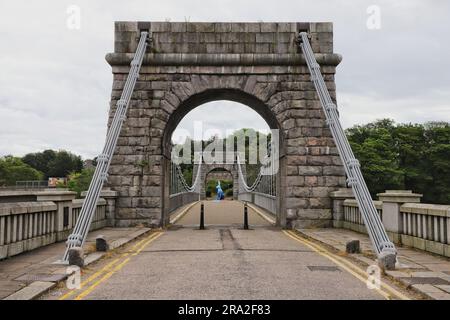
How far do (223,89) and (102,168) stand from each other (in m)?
5.68

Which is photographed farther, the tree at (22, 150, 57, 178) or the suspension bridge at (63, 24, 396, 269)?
the tree at (22, 150, 57, 178)

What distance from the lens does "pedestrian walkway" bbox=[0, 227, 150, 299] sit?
493 cm

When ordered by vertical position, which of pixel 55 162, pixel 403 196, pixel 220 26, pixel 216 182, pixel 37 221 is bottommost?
pixel 37 221

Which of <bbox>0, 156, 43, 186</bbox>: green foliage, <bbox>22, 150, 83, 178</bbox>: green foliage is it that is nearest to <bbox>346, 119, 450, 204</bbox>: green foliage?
<bbox>0, 156, 43, 186</bbox>: green foliage

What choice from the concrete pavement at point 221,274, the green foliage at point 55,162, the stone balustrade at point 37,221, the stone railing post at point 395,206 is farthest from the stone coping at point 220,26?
the green foliage at point 55,162

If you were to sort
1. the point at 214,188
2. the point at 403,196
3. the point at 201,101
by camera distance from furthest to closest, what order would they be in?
the point at 214,188 → the point at 201,101 → the point at 403,196

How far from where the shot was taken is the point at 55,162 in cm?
9856

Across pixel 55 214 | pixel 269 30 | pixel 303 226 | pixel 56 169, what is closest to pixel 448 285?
pixel 55 214

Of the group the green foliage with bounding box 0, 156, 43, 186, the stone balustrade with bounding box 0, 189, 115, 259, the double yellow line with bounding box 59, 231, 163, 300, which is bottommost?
the double yellow line with bounding box 59, 231, 163, 300

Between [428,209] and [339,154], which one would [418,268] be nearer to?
[428,209]

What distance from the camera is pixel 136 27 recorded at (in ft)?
44.0

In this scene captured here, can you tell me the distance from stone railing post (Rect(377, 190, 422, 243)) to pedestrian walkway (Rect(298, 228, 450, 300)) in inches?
20.1

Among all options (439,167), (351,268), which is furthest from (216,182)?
(351,268)

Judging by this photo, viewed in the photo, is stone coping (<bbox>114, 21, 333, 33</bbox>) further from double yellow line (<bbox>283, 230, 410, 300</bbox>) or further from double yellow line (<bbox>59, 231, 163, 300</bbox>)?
double yellow line (<bbox>59, 231, 163, 300</bbox>)
